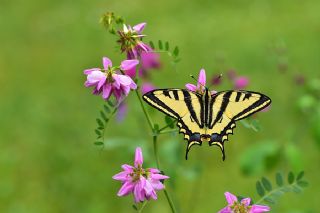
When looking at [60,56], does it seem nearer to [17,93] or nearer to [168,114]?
[17,93]

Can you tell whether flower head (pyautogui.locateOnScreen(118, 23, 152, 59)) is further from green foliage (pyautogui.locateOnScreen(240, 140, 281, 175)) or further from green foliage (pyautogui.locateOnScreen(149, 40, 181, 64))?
green foliage (pyautogui.locateOnScreen(240, 140, 281, 175))

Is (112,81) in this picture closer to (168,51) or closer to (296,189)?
(168,51)

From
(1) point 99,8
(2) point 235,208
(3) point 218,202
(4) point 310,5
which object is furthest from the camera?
(1) point 99,8

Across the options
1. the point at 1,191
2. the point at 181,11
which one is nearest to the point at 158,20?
the point at 181,11

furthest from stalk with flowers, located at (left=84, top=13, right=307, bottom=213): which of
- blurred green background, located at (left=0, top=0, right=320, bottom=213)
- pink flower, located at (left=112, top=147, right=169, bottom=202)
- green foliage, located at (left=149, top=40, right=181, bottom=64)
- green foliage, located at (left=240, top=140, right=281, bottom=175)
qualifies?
green foliage, located at (left=240, top=140, right=281, bottom=175)

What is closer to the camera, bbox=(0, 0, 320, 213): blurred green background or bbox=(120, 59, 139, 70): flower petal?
A: bbox=(120, 59, 139, 70): flower petal

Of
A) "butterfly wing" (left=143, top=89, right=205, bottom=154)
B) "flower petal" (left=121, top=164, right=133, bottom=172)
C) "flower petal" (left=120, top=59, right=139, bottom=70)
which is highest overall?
"flower petal" (left=120, top=59, right=139, bottom=70)

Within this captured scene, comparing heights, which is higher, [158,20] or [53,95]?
[158,20]

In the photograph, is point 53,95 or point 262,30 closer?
point 53,95

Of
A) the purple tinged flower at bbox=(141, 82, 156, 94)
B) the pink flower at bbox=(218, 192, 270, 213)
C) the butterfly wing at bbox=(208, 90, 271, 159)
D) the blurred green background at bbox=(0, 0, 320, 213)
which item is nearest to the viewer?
the pink flower at bbox=(218, 192, 270, 213)
